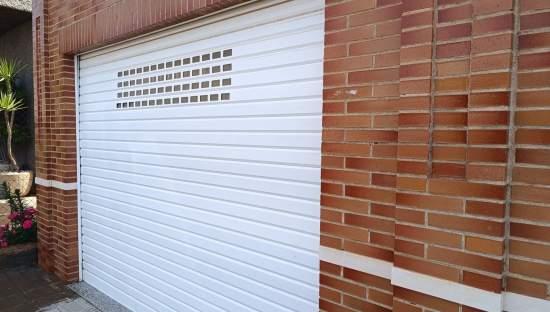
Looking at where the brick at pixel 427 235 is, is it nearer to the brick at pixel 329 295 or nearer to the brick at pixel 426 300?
the brick at pixel 426 300

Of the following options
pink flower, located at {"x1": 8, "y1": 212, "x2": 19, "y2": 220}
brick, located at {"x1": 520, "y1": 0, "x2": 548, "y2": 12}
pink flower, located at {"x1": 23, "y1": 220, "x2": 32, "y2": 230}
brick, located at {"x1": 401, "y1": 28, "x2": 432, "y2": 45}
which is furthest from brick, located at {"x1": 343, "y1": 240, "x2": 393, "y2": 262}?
pink flower, located at {"x1": 8, "y1": 212, "x2": 19, "y2": 220}

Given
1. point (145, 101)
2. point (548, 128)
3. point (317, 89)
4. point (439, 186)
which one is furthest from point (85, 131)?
point (548, 128)

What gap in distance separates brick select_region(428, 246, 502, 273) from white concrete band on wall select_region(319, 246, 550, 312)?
0.29 feet

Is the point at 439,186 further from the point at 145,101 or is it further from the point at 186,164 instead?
the point at 145,101

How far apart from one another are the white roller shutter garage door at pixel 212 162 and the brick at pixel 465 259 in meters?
0.98

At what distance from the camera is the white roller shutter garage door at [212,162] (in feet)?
9.27

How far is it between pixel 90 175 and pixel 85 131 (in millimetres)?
554

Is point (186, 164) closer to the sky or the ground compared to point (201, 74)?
closer to the ground

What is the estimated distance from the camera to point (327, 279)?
2.39m

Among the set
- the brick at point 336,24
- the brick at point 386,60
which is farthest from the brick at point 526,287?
the brick at point 336,24

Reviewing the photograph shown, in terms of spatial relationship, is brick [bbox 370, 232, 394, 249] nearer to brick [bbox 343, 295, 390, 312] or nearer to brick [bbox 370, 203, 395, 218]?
brick [bbox 370, 203, 395, 218]

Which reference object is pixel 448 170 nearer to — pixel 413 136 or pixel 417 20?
pixel 413 136

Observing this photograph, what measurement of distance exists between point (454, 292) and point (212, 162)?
221cm

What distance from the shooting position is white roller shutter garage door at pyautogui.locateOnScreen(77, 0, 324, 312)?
2824 mm
